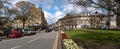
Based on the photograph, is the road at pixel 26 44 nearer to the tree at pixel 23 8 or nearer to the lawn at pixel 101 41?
the lawn at pixel 101 41

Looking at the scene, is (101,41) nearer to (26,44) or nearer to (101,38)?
(101,38)

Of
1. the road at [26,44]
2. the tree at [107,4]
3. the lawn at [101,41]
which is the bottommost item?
the road at [26,44]

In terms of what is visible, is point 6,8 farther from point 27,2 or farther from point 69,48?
point 69,48

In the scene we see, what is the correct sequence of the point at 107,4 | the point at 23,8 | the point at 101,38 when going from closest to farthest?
the point at 107,4 → the point at 101,38 → the point at 23,8

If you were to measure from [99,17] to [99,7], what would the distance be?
995mm

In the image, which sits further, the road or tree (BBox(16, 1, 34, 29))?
tree (BBox(16, 1, 34, 29))

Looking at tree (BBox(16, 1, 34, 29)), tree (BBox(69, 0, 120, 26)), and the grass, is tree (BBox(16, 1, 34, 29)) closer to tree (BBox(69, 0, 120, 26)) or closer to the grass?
the grass

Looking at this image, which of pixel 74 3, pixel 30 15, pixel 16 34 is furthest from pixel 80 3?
pixel 30 15

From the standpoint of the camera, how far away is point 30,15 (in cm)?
11288

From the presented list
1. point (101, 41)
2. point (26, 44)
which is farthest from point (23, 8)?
point (101, 41)

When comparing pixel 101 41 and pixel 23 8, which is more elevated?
pixel 23 8

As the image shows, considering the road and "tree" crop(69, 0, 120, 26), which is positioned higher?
"tree" crop(69, 0, 120, 26)

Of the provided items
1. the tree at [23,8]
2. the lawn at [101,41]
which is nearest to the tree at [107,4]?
the lawn at [101,41]

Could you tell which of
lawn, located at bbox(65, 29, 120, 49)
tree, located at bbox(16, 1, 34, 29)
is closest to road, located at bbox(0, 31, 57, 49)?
lawn, located at bbox(65, 29, 120, 49)
